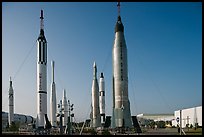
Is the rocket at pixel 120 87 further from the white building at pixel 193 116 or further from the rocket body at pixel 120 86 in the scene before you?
the white building at pixel 193 116

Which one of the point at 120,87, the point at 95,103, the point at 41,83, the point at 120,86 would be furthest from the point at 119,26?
the point at 95,103

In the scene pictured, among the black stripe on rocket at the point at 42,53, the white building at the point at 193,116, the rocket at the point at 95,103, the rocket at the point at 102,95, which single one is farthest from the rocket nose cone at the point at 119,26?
the white building at the point at 193,116

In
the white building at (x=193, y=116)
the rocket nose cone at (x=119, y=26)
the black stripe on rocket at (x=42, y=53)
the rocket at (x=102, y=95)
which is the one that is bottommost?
the white building at (x=193, y=116)

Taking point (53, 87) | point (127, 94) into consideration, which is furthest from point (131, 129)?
point (53, 87)

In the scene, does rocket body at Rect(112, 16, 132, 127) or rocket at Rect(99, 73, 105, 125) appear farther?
rocket at Rect(99, 73, 105, 125)

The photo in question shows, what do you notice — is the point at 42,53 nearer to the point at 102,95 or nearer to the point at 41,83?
the point at 41,83

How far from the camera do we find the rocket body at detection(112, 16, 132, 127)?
3297cm

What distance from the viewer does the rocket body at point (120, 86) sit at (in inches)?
1298

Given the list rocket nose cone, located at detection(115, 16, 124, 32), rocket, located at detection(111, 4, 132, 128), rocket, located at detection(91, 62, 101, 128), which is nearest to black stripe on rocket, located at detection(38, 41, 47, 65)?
rocket, located at detection(91, 62, 101, 128)

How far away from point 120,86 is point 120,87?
0.12 m

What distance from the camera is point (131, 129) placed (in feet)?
110

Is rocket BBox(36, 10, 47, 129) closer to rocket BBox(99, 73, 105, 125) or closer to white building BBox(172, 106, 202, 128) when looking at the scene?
rocket BBox(99, 73, 105, 125)

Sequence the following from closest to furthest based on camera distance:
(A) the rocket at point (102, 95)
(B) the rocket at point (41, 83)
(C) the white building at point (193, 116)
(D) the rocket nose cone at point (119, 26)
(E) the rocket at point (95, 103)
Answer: (D) the rocket nose cone at point (119, 26) < (B) the rocket at point (41, 83) < (E) the rocket at point (95, 103) < (A) the rocket at point (102, 95) < (C) the white building at point (193, 116)

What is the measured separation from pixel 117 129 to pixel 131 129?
185 centimetres
